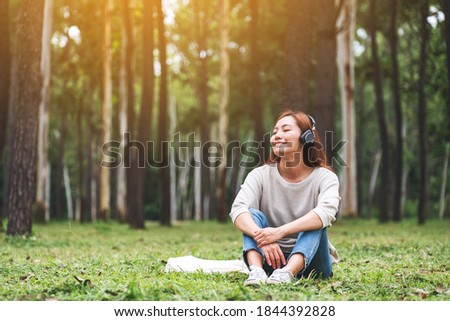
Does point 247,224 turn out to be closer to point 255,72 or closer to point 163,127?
point 163,127

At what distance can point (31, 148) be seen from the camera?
12.9 m

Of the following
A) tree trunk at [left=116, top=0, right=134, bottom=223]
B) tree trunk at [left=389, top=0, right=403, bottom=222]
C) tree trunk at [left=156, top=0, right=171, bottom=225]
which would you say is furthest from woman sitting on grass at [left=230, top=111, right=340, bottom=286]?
tree trunk at [left=116, top=0, right=134, bottom=223]

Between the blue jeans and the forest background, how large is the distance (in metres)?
7.78

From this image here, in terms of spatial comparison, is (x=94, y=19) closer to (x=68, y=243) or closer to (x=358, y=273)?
(x=68, y=243)

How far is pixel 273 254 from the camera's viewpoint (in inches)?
231

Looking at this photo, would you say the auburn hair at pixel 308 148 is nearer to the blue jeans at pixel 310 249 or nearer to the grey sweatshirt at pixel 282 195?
the grey sweatshirt at pixel 282 195

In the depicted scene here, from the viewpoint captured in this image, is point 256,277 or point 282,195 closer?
point 256,277

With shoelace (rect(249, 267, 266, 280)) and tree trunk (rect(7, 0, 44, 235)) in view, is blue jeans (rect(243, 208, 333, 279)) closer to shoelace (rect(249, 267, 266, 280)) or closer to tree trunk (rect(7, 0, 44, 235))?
shoelace (rect(249, 267, 266, 280))

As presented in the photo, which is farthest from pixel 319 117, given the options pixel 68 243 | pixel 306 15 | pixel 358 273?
pixel 358 273

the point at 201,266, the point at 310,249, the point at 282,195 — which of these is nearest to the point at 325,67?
the point at 201,266

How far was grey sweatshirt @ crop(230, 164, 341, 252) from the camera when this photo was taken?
624cm

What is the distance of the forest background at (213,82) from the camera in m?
14.4

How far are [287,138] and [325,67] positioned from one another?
12652 mm
